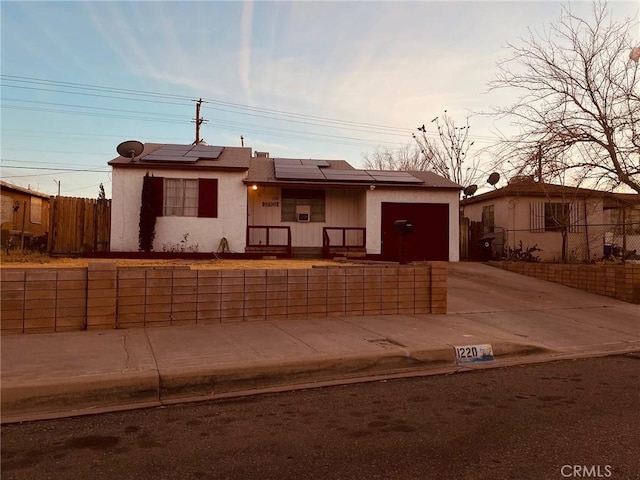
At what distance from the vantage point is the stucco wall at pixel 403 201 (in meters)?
18.2

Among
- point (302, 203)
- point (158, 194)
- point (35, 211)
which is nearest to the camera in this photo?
point (158, 194)

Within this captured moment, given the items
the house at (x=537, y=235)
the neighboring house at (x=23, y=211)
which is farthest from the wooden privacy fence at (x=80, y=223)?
the house at (x=537, y=235)

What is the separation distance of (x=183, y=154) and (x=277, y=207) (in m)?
4.00

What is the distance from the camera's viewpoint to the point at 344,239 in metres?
18.5

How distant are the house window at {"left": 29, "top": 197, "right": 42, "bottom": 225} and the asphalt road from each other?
2647cm

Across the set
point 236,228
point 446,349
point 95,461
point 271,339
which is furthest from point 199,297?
point 236,228

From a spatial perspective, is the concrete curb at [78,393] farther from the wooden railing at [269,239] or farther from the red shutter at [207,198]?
the red shutter at [207,198]

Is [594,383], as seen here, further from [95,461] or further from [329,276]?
[95,461]

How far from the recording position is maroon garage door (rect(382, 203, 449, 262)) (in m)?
18.4

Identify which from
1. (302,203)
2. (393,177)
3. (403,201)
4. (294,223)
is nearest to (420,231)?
(403,201)

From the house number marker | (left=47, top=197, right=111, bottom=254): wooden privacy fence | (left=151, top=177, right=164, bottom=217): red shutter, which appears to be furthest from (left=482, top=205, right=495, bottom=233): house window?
the house number marker

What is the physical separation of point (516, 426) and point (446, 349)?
2286 millimetres

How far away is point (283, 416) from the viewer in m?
4.42

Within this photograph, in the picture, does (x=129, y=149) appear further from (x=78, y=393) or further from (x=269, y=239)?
(x=78, y=393)
